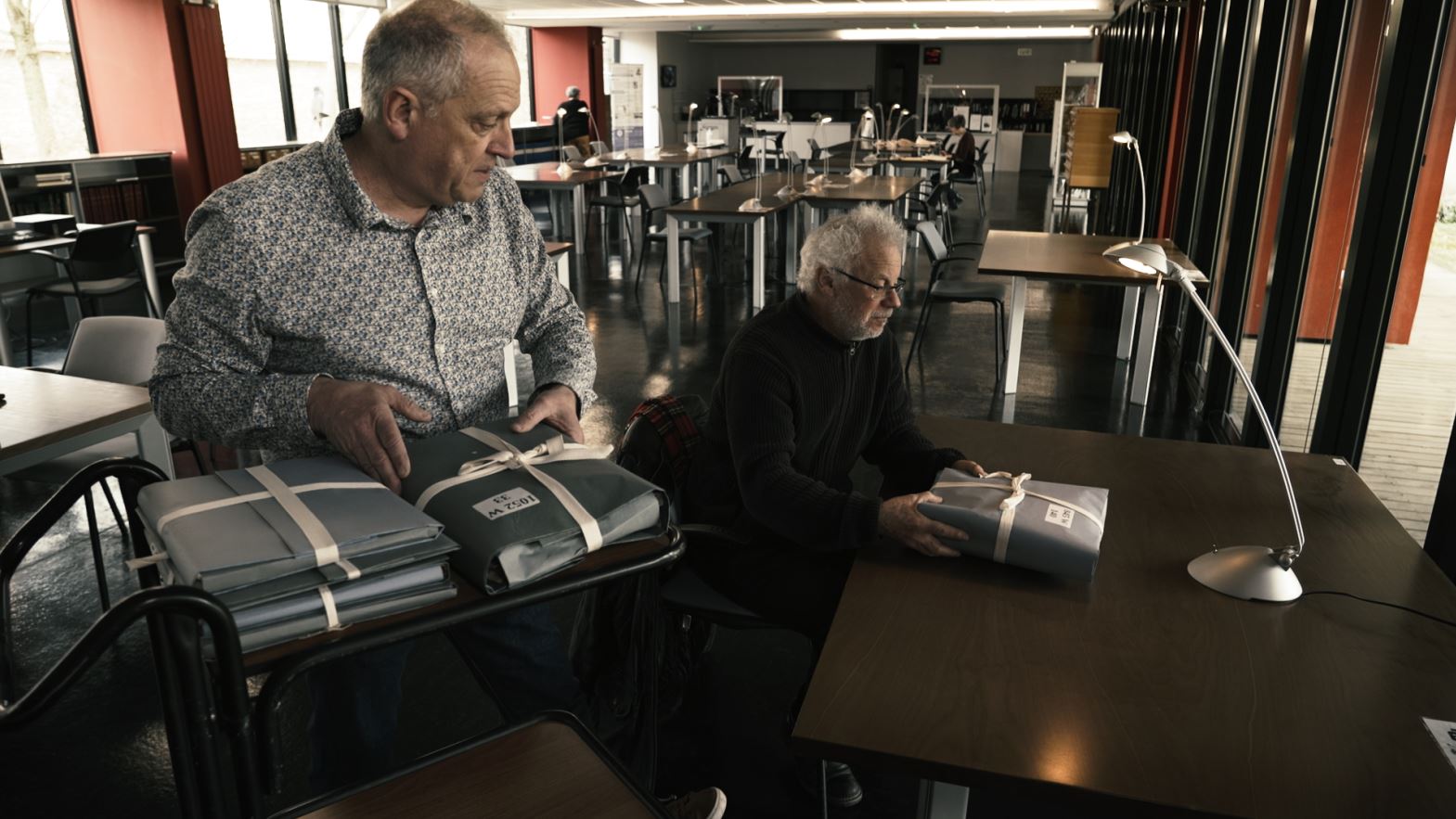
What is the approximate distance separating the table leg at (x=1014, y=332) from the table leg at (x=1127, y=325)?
2.72 ft

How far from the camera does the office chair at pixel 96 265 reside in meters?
5.30

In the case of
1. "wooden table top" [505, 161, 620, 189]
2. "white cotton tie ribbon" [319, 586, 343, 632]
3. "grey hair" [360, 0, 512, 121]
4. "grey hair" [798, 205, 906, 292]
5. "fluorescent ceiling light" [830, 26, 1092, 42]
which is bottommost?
"wooden table top" [505, 161, 620, 189]

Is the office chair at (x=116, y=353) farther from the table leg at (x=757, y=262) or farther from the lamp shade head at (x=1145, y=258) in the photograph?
the table leg at (x=757, y=262)

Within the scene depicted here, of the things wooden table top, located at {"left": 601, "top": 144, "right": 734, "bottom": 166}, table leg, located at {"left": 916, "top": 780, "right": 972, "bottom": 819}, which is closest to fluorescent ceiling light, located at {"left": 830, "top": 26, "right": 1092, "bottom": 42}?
wooden table top, located at {"left": 601, "top": 144, "right": 734, "bottom": 166}

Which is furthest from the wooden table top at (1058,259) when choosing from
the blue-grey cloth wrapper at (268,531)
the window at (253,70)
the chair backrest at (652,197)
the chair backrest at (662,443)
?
the window at (253,70)

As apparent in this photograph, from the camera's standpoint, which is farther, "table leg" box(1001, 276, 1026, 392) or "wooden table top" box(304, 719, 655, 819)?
"table leg" box(1001, 276, 1026, 392)

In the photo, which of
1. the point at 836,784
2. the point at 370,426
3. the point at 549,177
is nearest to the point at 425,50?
the point at 370,426

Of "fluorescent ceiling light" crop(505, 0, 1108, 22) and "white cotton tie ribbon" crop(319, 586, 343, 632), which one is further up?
"fluorescent ceiling light" crop(505, 0, 1108, 22)

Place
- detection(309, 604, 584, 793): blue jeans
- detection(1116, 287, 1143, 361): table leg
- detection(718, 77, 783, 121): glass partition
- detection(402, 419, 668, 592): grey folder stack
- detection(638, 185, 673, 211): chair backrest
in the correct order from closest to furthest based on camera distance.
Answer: detection(402, 419, 668, 592): grey folder stack
detection(309, 604, 584, 793): blue jeans
detection(1116, 287, 1143, 361): table leg
detection(638, 185, 673, 211): chair backrest
detection(718, 77, 783, 121): glass partition

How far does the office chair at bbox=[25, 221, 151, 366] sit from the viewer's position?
209 inches

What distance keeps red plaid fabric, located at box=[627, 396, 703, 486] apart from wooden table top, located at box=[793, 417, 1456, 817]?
0.58m

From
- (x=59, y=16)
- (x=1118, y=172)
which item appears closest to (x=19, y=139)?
(x=59, y=16)

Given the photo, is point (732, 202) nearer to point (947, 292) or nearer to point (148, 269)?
point (947, 292)

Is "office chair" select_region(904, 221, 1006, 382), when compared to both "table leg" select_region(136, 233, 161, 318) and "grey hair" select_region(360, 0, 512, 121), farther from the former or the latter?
"table leg" select_region(136, 233, 161, 318)
